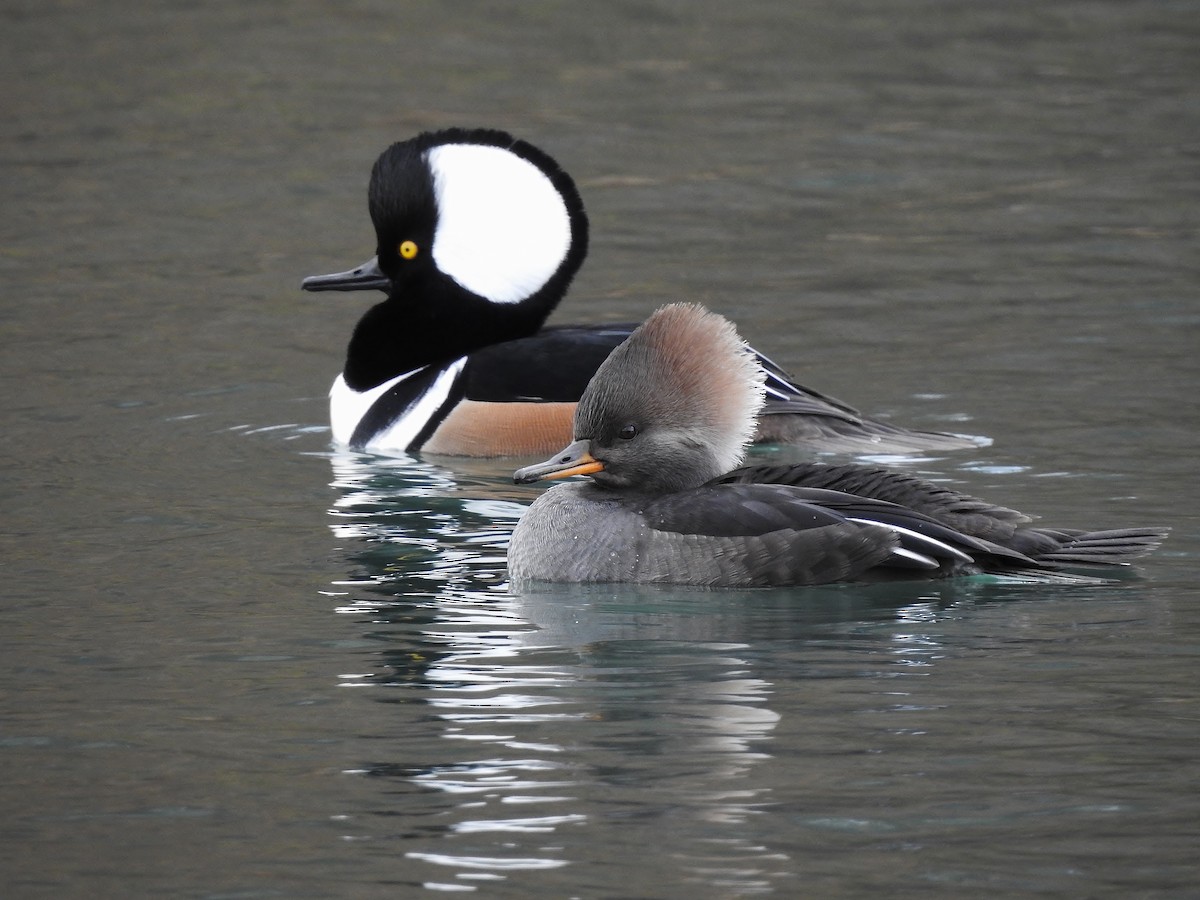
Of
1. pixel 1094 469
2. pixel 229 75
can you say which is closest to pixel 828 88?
pixel 229 75

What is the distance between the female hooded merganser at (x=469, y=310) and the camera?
8.66 m

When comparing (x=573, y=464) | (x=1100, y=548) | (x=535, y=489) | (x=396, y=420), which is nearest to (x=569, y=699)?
(x=573, y=464)

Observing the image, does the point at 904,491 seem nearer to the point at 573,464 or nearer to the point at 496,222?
the point at 573,464

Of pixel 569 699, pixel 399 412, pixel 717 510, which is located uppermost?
pixel 399 412

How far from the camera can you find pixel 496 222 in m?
8.88

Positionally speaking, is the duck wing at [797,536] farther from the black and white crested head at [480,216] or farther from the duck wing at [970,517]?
the black and white crested head at [480,216]

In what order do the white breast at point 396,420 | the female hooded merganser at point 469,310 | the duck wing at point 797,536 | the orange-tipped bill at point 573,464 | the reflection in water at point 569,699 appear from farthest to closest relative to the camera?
the white breast at point 396,420 → the female hooded merganser at point 469,310 → the orange-tipped bill at point 573,464 → the duck wing at point 797,536 → the reflection in water at point 569,699

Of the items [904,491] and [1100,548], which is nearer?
[1100,548]

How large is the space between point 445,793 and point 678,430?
2072mm

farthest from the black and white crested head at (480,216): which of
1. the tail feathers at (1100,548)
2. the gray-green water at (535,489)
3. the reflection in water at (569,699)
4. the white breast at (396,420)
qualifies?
the tail feathers at (1100,548)

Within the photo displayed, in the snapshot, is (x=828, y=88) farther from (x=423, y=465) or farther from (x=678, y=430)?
(x=678, y=430)

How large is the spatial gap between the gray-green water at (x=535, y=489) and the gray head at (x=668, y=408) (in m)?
0.43

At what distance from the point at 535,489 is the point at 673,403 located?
178 cm

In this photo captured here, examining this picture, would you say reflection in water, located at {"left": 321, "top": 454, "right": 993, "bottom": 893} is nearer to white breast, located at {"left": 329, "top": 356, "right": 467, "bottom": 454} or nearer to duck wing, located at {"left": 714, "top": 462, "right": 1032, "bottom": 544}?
duck wing, located at {"left": 714, "top": 462, "right": 1032, "bottom": 544}
